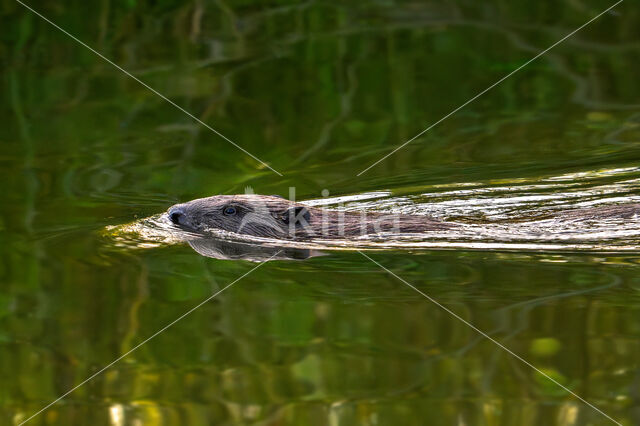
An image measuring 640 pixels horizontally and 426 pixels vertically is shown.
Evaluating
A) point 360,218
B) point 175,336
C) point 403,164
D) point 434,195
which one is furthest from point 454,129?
point 175,336

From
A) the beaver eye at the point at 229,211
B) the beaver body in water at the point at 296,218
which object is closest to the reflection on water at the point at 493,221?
the beaver body in water at the point at 296,218

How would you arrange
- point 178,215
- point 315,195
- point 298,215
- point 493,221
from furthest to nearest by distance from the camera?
point 315,195 < point 493,221 < point 178,215 < point 298,215

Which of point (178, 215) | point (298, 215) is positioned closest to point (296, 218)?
point (298, 215)

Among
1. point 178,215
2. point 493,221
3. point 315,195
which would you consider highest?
point 315,195

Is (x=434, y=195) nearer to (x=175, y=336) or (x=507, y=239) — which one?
(x=507, y=239)

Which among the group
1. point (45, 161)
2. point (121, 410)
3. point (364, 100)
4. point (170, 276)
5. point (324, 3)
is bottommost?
point (121, 410)

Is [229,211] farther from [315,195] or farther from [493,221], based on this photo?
[493,221]
